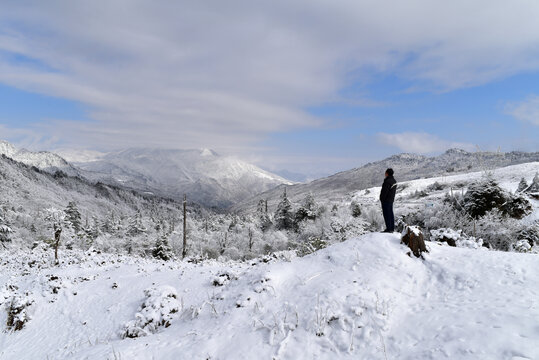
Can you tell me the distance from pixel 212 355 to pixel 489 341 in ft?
16.6

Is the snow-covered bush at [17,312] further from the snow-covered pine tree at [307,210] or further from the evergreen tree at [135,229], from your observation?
the evergreen tree at [135,229]

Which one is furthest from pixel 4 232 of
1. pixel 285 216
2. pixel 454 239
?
pixel 454 239

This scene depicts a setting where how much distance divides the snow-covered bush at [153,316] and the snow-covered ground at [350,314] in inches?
1.5

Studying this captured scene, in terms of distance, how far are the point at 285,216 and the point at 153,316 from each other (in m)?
40.2

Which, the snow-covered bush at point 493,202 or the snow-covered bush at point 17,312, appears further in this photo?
the snow-covered bush at point 493,202

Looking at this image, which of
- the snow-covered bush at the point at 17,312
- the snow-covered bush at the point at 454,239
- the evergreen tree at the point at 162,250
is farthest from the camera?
the evergreen tree at the point at 162,250

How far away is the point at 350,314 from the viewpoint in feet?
19.6

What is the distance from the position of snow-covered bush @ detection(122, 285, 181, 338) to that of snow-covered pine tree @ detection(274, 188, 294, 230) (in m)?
38.7

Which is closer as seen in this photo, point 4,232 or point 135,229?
point 4,232

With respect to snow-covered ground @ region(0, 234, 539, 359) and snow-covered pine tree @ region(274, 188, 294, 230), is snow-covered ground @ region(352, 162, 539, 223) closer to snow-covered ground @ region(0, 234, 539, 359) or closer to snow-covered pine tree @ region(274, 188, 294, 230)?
snow-covered ground @ region(0, 234, 539, 359)

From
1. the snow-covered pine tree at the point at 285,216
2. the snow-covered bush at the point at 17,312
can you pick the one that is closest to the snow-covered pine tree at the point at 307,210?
the snow-covered pine tree at the point at 285,216

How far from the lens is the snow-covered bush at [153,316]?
8.13 meters

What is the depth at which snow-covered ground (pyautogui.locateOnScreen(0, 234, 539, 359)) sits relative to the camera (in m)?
4.77

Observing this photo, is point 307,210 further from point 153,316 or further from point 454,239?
point 153,316
